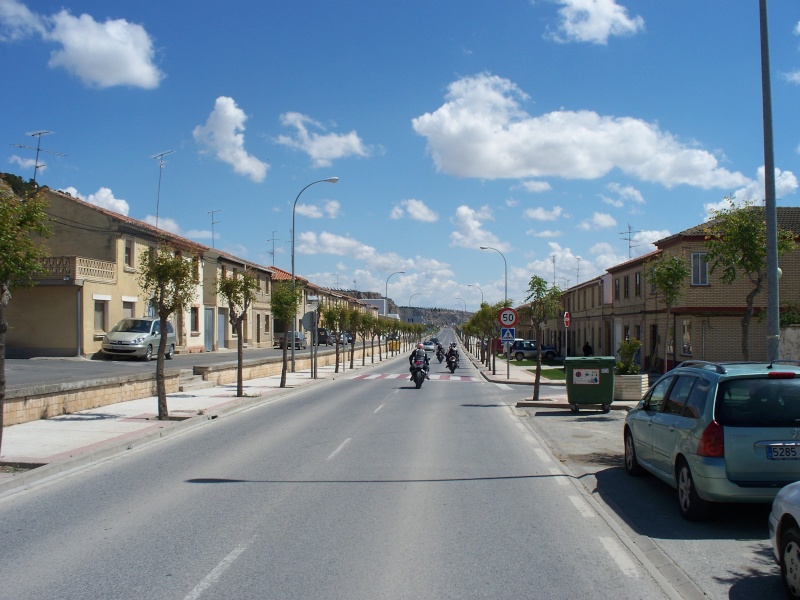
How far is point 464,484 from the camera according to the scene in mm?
9125

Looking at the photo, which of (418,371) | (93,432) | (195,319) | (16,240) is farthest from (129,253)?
(16,240)

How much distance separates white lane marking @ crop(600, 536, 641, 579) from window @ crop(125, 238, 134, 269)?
3317 cm

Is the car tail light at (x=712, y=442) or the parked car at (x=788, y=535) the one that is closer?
the parked car at (x=788, y=535)

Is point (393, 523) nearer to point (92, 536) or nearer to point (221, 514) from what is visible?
point (221, 514)

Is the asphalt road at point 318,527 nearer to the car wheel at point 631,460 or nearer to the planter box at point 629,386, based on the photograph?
the car wheel at point 631,460

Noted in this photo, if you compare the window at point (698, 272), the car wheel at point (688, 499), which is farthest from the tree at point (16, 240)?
the window at point (698, 272)

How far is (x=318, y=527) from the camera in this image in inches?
273

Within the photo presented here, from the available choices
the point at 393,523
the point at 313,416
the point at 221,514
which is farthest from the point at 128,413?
the point at 393,523

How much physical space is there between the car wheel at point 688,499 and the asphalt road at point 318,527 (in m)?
0.80

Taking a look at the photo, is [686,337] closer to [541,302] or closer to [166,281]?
[541,302]

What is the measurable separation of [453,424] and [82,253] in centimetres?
2585

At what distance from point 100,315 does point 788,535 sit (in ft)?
107

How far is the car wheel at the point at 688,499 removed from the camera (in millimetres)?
7082

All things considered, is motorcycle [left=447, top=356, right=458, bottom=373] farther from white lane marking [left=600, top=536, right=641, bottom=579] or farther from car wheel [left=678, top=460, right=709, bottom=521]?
white lane marking [left=600, top=536, right=641, bottom=579]
